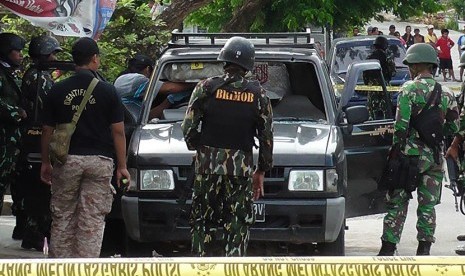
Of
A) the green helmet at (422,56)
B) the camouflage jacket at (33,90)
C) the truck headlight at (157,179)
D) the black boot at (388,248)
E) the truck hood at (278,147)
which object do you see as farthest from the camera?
the camouflage jacket at (33,90)

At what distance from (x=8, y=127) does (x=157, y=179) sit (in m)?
1.69

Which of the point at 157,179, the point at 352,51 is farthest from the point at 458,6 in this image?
the point at 157,179

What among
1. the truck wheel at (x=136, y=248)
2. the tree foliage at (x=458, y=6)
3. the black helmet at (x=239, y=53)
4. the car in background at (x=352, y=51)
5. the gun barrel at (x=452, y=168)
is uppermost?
the black helmet at (x=239, y=53)

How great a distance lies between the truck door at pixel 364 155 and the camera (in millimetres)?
10086

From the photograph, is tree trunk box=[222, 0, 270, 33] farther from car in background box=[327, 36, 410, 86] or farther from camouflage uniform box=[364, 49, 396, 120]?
camouflage uniform box=[364, 49, 396, 120]

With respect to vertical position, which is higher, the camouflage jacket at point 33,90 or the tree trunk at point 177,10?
the camouflage jacket at point 33,90

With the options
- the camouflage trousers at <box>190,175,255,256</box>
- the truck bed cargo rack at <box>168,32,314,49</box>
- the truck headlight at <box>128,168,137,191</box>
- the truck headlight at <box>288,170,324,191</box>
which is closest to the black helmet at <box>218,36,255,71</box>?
the camouflage trousers at <box>190,175,255,256</box>

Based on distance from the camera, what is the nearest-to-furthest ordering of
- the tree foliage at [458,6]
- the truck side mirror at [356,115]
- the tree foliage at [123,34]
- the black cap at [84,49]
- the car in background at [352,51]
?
the black cap at [84,49], the truck side mirror at [356,115], the tree foliage at [123,34], the car in background at [352,51], the tree foliage at [458,6]

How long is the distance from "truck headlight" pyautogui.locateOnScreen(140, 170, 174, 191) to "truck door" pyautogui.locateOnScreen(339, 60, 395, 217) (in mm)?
1809

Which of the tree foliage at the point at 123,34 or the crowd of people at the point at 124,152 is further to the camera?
the tree foliage at the point at 123,34

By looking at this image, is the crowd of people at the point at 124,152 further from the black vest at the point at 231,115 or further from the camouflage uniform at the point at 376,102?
the camouflage uniform at the point at 376,102

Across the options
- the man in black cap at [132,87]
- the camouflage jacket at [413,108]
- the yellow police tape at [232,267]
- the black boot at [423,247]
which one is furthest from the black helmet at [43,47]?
the yellow police tape at [232,267]

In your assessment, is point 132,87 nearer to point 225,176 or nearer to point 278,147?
point 278,147

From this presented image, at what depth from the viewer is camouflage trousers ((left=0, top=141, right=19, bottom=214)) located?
9.87 m
